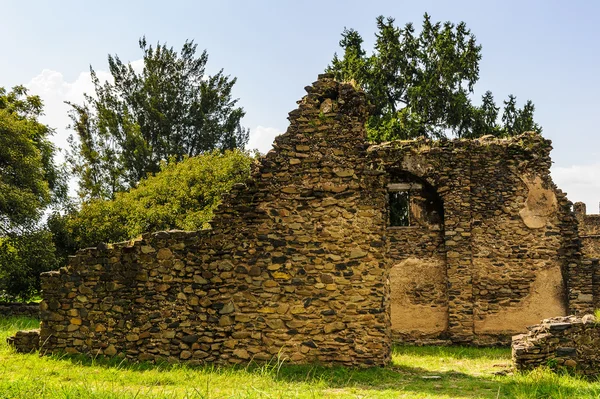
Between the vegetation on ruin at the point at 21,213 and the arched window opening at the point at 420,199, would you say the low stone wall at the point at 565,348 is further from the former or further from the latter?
the vegetation on ruin at the point at 21,213

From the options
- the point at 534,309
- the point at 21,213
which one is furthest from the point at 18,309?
the point at 534,309

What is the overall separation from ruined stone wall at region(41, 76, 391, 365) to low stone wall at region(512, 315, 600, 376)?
237cm

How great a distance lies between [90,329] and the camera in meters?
9.19

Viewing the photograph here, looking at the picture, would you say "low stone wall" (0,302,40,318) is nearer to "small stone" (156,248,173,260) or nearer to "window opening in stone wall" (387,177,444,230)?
"small stone" (156,248,173,260)

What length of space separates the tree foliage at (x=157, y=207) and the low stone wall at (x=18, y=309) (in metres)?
3.99

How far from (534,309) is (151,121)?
81.3ft

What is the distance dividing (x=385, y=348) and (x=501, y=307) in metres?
6.36

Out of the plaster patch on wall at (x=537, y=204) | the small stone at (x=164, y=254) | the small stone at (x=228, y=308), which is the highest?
the plaster patch on wall at (x=537, y=204)

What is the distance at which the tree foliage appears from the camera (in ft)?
66.9

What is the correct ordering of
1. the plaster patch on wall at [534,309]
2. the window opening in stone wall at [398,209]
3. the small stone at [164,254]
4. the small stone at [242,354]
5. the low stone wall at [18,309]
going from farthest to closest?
the window opening in stone wall at [398,209] < the low stone wall at [18,309] < the plaster patch on wall at [534,309] < the small stone at [164,254] < the small stone at [242,354]

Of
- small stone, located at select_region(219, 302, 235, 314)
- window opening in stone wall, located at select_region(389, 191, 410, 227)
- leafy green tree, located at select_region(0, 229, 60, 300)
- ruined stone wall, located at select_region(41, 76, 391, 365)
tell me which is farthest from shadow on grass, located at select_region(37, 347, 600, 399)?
window opening in stone wall, located at select_region(389, 191, 410, 227)

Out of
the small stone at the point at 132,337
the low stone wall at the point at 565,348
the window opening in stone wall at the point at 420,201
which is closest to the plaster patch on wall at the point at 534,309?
the window opening in stone wall at the point at 420,201

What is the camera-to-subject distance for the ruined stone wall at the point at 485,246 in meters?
13.9

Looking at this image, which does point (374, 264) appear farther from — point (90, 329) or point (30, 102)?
point (30, 102)
